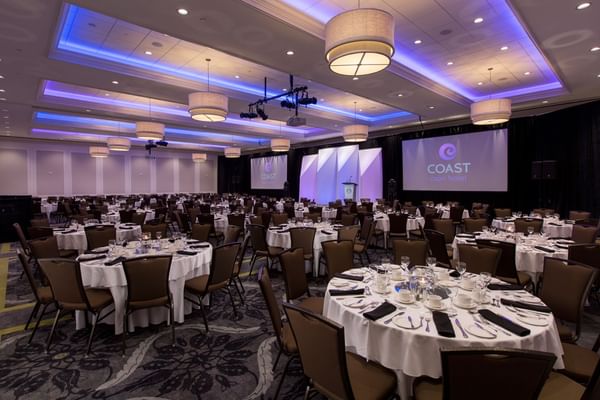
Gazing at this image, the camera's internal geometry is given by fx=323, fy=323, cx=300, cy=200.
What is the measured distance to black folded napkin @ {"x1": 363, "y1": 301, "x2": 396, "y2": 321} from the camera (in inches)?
87.3

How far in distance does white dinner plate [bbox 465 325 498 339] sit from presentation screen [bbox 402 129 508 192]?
11566 millimetres

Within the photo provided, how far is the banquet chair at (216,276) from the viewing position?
12.5 feet

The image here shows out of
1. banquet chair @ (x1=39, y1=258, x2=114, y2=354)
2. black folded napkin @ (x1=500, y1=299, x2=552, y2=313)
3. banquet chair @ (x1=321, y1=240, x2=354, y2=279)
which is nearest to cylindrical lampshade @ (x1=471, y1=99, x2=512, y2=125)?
banquet chair @ (x1=321, y1=240, x2=354, y2=279)

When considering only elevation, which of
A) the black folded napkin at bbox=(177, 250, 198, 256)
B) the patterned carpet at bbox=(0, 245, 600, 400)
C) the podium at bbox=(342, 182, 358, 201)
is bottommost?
the patterned carpet at bbox=(0, 245, 600, 400)

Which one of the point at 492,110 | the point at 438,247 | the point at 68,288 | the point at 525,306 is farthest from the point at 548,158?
the point at 68,288

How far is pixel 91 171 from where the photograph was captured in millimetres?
19844

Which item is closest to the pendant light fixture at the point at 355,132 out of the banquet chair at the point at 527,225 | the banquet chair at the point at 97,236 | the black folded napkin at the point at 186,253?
the banquet chair at the point at 527,225

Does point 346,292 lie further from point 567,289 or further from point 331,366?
point 567,289

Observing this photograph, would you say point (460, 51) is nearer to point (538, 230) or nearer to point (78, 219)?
point (538, 230)

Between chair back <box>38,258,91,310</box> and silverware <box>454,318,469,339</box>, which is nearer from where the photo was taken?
silverware <box>454,318,469,339</box>

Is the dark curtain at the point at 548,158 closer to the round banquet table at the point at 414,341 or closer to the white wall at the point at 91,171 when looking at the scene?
the round banquet table at the point at 414,341

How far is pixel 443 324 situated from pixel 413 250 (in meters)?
2.29

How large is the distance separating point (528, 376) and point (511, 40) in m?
6.87

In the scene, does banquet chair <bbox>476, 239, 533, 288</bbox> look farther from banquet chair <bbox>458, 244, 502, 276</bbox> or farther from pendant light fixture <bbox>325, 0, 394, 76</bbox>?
pendant light fixture <bbox>325, 0, 394, 76</bbox>
